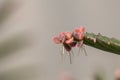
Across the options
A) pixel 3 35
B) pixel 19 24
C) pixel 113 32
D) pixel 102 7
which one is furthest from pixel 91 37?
pixel 102 7

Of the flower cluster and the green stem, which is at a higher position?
the flower cluster

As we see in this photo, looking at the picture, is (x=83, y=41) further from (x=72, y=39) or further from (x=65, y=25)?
(x=65, y=25)

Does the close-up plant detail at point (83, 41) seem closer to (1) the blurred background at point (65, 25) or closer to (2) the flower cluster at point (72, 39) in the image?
(2) the flower cluster at point (72, 39)

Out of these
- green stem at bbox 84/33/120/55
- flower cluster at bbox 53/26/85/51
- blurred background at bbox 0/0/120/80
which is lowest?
blurred background at bbox 0/0/120/80

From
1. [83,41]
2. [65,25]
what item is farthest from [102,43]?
[65,25]

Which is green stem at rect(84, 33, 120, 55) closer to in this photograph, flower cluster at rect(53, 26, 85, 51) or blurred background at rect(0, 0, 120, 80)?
flower cluster at rect(53, 26, 85, 51)

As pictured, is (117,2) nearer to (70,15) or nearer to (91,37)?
(70,15)

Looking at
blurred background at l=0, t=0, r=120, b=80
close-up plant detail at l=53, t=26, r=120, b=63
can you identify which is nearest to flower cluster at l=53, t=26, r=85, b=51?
close-up plant detail at l=53, t=26, r=120, b=63

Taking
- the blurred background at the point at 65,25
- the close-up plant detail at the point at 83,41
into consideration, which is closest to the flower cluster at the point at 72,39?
the close-up plant detail at the point at 83,41

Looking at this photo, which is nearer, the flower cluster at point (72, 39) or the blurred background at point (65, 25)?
the flower cluster at point (72, 39)

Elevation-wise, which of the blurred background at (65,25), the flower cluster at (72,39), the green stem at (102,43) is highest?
the flower cluster at (72,39)

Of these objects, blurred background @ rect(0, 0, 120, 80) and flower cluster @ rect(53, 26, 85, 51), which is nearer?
flower cluster @ rect(53, 26, 85, 51)
